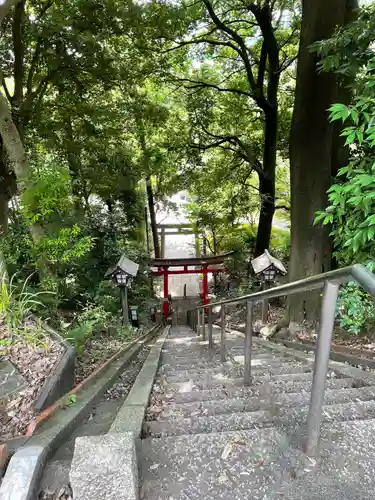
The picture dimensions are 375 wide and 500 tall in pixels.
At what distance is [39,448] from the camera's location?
1629 mm

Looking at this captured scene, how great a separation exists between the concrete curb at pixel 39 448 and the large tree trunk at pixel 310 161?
4.20 metres

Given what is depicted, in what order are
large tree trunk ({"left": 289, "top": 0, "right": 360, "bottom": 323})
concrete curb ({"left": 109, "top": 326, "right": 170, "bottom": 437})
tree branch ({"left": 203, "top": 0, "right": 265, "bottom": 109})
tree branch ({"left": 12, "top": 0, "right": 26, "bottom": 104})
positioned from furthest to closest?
tree branch ({"left": 203, "top": 0, "right": 265, "bottom": 109})
tree branch ({"left": 12, "top": 0, "right": 26, "bottom": 104})
large tree trunk ({"left": 289, "top": 0, "right": 360, "bottom": 323})
concrete curb ({"left": 109, "top": 326, "right": 170, "bottom": 437})

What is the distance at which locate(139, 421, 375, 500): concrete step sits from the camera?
1.38 m

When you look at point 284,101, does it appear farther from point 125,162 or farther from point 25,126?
point 25,126

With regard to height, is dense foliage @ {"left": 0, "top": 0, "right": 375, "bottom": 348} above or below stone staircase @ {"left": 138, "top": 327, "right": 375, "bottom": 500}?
above

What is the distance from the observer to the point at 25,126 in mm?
7324

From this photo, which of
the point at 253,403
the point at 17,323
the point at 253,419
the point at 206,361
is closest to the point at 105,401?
the point at 17,323

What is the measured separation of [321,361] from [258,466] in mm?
538

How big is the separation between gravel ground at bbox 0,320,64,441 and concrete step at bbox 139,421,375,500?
83 cm

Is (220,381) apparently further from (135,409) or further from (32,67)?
(32,67)

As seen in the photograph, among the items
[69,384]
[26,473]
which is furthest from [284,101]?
[26,473]

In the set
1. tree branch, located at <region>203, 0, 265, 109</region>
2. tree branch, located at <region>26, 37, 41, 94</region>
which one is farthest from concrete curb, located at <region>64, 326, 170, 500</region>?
tree branch, located at <region>203, 0, 265, 109</region>

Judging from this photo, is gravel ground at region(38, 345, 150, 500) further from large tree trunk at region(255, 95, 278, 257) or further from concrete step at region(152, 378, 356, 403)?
large tree trunk at region(255, 95, 278, 257)

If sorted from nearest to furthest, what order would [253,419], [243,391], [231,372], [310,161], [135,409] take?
[253,419] → [135,409] → [243,391] → [231,372] → [310,161]
